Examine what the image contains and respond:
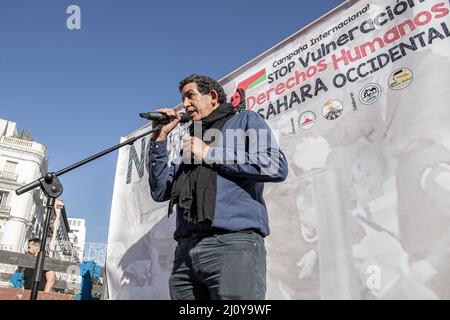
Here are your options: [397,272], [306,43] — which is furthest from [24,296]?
[306,43]

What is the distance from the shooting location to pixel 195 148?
1.35 meters

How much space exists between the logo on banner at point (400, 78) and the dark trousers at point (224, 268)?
1.12m

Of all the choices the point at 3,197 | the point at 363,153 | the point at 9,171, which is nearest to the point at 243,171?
the point at 363,153

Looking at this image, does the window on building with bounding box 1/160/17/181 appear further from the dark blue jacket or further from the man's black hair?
the dark blue jacket

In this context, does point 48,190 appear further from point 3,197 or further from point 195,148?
point 3,197

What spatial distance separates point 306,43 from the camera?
7.68 ft

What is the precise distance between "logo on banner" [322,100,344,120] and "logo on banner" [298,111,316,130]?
78 mm

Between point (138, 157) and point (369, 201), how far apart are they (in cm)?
240

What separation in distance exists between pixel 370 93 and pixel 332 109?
0.77ft

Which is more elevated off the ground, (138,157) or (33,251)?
(138,157)
